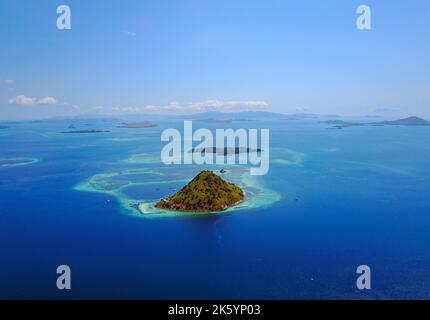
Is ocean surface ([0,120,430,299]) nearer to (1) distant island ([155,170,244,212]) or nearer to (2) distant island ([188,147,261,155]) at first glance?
(1) distant island ([155,170,244,212])

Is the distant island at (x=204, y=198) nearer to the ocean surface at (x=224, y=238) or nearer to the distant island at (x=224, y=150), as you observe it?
the ocean surface at (x=224, y=238)

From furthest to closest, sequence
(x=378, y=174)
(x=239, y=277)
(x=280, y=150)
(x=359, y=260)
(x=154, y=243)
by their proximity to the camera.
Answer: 1. (x=280, y=150)
2. (x=378, y=174)
3. (x=154, y=243)
4. (x=359, y=260)
5. (x=239, y=277)

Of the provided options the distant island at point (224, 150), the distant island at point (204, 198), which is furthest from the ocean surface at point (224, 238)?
the distant island at point (224, 150)

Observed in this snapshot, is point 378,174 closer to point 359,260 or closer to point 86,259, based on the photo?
point 359,260

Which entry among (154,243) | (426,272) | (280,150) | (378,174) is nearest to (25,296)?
(154,243)

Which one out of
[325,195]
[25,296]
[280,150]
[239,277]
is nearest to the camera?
→ [25,296]
